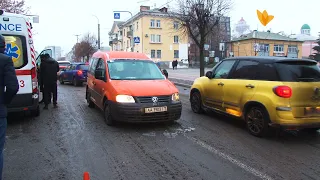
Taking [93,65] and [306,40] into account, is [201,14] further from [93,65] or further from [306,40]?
[306,40]

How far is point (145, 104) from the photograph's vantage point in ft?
21.7

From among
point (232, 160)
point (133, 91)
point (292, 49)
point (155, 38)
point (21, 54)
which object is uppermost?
point (155, 38)

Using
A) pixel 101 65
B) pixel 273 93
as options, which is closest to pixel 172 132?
pixel 273 93

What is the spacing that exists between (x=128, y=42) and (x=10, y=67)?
69360 mm

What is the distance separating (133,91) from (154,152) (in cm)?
184

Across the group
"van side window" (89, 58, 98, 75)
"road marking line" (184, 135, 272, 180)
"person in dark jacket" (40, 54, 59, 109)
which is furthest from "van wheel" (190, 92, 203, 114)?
"person in dark jacket" (40, 54, 59, 109)

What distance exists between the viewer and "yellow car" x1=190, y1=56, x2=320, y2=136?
5.77 metres

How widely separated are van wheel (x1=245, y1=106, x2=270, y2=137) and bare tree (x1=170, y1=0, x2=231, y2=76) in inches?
465

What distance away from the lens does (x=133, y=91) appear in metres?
6.71

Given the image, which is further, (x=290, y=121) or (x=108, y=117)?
(x=108, y=117)

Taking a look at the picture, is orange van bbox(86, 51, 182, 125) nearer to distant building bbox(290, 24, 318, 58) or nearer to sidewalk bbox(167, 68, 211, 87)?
sidewalk bbox(167, 68, 211, 87)

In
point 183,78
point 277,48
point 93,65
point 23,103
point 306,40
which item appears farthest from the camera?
point 306,40

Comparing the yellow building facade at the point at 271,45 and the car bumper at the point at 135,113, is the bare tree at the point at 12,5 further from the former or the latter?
the yellow building facade at the point at 271,45

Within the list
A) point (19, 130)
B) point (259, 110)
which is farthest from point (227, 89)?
point (19, 130)
